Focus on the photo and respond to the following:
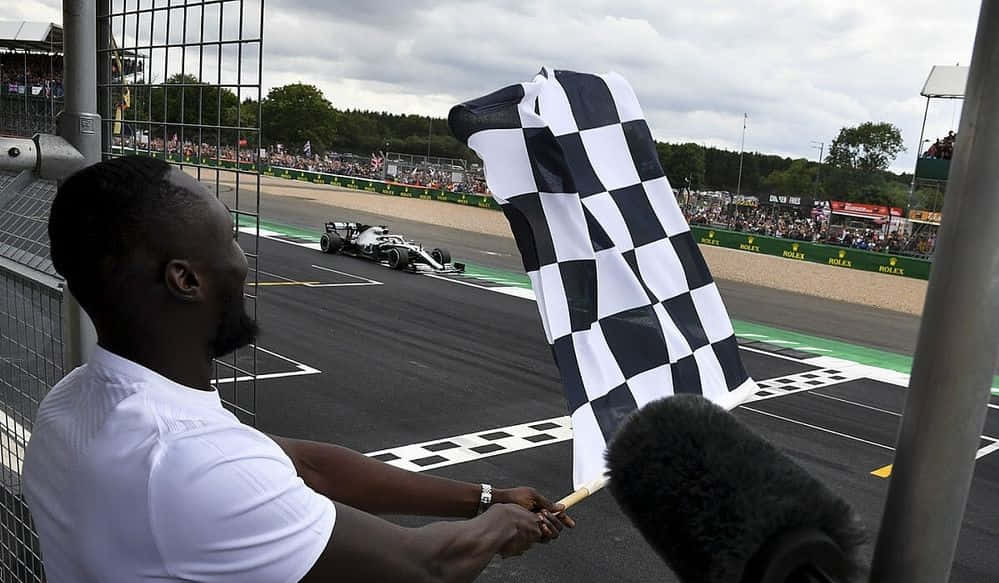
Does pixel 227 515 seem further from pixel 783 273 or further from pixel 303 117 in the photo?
pixel 303 117

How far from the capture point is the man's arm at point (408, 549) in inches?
40.8

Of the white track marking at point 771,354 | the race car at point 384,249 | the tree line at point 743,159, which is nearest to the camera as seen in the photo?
the white track marking at point 771,354

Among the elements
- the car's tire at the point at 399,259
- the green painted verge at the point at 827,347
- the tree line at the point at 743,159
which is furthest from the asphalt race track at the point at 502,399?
the tree line at the point at 743,159

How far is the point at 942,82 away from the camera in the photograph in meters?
24.3

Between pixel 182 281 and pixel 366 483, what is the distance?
60 cm

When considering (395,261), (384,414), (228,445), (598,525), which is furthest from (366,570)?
(395,261)

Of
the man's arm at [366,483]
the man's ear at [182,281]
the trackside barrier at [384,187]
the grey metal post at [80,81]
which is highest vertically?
the grey metal post at [80,81]

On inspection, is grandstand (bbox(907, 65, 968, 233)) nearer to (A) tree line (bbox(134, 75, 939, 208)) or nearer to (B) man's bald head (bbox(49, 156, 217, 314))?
(A) tree line (bbox(134, 75, 939, 208))

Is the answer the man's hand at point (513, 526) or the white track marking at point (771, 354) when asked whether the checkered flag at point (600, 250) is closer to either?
the man's hand at point (513, 526)

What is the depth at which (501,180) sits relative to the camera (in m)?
2.15

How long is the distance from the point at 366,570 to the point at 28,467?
20.4 inches

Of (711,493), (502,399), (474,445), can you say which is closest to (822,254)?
(502,399)

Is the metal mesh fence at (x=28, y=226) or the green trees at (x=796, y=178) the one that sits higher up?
the green trees at (x=796, y=178)

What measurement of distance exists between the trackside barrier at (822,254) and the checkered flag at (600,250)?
64.0ft
